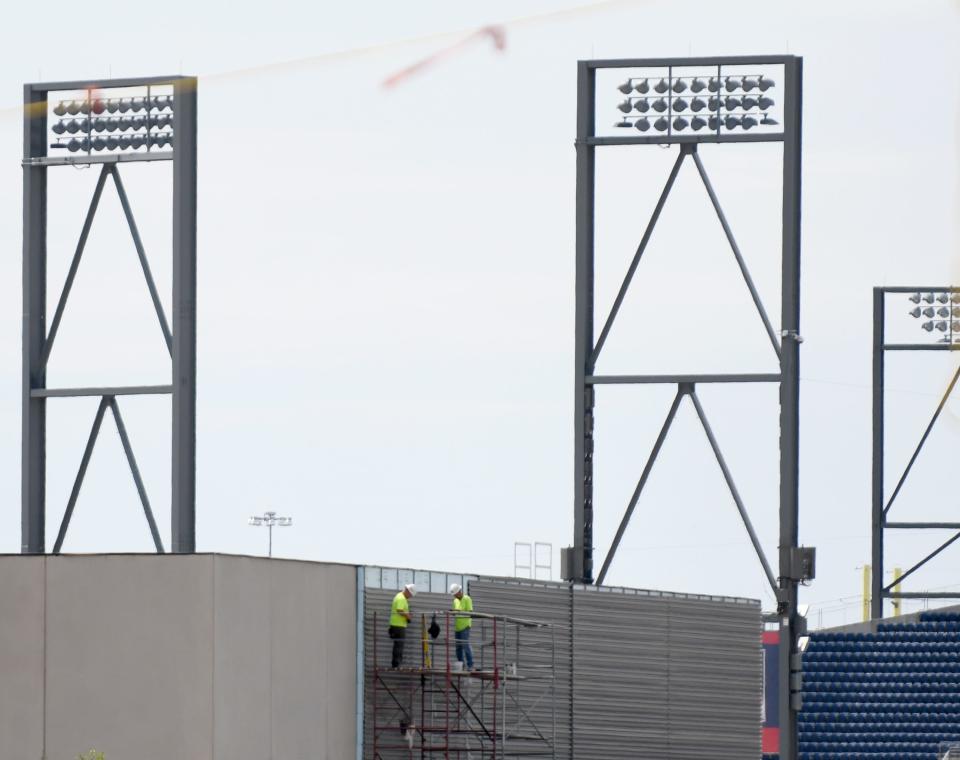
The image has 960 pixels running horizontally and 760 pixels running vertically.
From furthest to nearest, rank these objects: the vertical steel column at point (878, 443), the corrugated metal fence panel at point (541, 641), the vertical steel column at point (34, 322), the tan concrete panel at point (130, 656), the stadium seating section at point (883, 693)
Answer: the vertical steel column at point (878, 443) → the stadium seating section at point (883, 693) → the vertical steel column at point (34, 322) → the corrugated metal fence panel at point (541, 641) → the tan concrete panel at point (130, 656)

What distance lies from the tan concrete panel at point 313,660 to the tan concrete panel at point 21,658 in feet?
10.5

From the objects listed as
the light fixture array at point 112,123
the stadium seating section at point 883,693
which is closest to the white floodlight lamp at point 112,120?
the light fixture array at point 112,123

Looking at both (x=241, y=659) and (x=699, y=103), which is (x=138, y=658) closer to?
(x=241, y=659)

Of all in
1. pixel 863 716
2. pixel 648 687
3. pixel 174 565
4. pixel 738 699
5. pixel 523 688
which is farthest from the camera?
pixel 863 716

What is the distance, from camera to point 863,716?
216 ft

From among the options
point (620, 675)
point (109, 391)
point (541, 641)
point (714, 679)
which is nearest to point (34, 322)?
point (109, 391)

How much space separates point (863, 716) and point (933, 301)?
1496 centimetres

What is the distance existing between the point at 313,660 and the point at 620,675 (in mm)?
9729

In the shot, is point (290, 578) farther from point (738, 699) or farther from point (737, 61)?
point (737, 61)

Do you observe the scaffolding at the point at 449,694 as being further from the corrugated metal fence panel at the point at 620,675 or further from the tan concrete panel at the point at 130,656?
the tan concrete panel at the point at 130,656

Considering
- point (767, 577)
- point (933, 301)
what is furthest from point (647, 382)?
point (933, 301)

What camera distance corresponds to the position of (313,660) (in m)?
33.1

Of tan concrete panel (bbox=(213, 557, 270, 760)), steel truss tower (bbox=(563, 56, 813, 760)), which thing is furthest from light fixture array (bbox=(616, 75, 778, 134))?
tan concrete panel (bbox=(213, 557, 270, 760))

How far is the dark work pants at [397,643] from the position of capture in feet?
113
